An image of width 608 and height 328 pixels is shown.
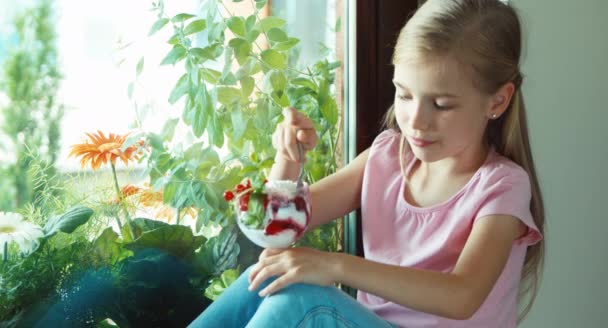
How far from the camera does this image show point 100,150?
1.34 metres

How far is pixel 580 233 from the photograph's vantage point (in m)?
1.69

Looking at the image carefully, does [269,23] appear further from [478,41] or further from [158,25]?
[478,41]

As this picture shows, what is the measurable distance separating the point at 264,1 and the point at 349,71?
0.26 metres

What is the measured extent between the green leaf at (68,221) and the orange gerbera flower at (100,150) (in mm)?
80

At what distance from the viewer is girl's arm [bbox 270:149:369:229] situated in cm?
146

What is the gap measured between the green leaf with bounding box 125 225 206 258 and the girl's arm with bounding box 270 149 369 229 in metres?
0.19

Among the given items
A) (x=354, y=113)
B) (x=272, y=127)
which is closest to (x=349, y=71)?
(x=354, y=113)

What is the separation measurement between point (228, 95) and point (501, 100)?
51cm

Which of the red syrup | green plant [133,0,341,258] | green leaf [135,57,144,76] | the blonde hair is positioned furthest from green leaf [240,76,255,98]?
the red syrup

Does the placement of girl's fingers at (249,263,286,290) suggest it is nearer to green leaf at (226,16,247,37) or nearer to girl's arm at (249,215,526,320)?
girl's arm at (249,215,526,320)

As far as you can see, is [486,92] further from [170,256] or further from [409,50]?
[170,256]

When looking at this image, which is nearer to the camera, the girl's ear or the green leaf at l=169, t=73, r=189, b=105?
the girl's ear

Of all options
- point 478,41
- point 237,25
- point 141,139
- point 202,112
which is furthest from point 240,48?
point 478,41

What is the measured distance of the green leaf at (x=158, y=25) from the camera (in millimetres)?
1377
